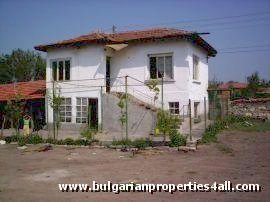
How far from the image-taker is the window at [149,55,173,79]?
20.2 metres

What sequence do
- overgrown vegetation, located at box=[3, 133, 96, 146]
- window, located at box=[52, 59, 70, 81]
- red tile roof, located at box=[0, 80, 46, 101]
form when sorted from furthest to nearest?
red tile roof, located at box=[0, 80, 46, 101] < window, located at box=[52, 59, 70, 81] < overgrown vegetation, located at box=[3, 133, 96, 146]

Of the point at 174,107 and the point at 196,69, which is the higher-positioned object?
the point at 196,69

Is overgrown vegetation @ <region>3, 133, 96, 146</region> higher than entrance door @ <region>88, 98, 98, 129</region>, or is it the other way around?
entrance door @ <region>88, 98, 98, 129</region>

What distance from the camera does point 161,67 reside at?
2036 cm

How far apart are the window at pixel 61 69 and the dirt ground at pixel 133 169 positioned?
25.9ft

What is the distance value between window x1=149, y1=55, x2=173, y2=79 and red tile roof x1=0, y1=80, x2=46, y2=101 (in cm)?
845

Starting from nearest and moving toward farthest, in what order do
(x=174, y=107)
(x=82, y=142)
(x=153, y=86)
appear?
(x=82, y=142), (x=153, y=86), (x=174, y=107)

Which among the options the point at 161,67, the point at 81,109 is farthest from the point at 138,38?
the point at 81,109

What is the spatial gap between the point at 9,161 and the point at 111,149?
4344mm

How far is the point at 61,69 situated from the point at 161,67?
704cm

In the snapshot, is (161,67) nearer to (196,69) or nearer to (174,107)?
(174,107)

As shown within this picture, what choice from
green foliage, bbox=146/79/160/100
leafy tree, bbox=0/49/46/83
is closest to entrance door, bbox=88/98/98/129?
green foliage, bbox=146/79/160/100

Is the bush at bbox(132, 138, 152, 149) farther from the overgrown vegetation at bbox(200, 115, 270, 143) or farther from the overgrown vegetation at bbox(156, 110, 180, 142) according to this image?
the overgrown vegetation at bbox(200, 115, 270, 143)

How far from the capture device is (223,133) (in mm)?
18406
